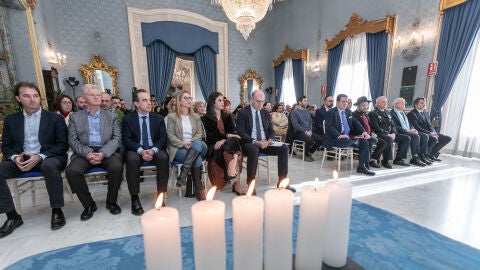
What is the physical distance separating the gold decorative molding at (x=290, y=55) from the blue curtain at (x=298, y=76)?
152mm

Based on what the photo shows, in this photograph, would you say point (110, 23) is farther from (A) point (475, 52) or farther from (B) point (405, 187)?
(A) point (475, 52)

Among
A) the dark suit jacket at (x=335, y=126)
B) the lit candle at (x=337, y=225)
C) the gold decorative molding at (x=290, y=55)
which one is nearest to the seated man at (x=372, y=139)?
the dark suit jacket at (x=335, y=126)

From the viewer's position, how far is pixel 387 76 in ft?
17.5

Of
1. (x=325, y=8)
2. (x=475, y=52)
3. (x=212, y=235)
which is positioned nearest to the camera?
(x=212, y=235)

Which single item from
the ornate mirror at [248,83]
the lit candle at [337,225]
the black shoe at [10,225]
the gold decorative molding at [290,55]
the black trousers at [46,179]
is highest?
the gold decorative molding at [290,55]

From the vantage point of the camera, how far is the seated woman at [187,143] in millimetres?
2447

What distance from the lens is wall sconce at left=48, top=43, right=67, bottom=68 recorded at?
5.30 meters

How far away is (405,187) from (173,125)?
3035 mm

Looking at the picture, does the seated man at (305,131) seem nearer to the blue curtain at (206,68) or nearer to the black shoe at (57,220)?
the black shoe at (57,220)

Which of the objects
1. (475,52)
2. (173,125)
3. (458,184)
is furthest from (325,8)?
(173,125)

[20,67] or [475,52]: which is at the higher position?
[475,52]

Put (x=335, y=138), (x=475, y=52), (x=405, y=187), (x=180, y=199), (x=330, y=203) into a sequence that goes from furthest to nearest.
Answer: (x=475, y=52)
(x=335, y=138)
(x=405, y=187)
(x=180, y=199)
(x=330, y=203)

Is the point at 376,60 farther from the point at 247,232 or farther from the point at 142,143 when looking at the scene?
the point at 247,232

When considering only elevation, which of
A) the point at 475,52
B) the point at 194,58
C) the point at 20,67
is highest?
the point at 194,58
